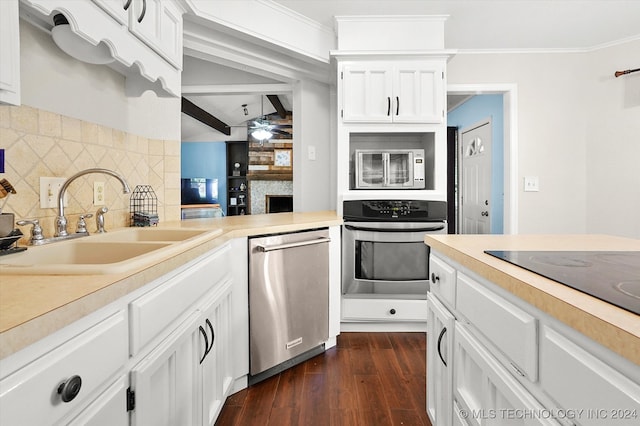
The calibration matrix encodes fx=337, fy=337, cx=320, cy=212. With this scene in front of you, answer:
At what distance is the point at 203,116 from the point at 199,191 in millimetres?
2123

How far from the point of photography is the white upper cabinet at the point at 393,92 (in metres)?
2.58

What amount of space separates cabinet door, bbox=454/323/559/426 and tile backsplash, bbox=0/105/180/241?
59.6 inches

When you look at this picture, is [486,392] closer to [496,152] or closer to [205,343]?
[205,343]

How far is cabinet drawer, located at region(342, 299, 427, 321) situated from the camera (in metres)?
2.48

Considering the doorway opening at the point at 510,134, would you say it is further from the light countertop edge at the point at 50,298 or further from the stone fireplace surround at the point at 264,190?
the stone fireplace surround at the point at 264,190

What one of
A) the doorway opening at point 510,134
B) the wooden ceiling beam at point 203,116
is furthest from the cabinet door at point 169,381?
the wooden ceiling beam at point 203,116

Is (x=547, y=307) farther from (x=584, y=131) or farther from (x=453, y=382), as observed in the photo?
(x=584, y=131)

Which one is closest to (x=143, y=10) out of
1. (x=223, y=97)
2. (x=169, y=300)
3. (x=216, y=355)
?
(x=169, y=300)

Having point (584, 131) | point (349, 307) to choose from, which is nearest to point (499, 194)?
point (584, 131)

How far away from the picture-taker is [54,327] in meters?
0.53

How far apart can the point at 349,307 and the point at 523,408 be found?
1861mm

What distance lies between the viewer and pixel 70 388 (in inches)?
21.7

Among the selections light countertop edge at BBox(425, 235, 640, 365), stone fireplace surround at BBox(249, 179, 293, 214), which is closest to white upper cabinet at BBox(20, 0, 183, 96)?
light countertop edge at BBox(425, 235, 640, 365)

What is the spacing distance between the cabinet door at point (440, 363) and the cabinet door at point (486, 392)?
0.17 feet
